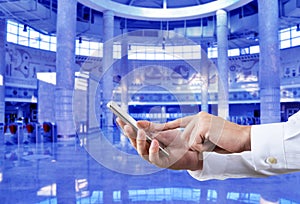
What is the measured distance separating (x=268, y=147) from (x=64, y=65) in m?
11.0

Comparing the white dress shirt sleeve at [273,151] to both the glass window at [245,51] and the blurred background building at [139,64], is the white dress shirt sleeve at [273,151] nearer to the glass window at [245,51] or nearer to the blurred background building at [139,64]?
the blurred background building at [139,64]

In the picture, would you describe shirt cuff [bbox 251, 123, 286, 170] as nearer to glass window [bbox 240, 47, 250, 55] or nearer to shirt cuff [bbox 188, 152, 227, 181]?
shirt cuff [bbox 188, 152, 227, 181]

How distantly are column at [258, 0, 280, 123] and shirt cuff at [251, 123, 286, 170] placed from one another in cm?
1049

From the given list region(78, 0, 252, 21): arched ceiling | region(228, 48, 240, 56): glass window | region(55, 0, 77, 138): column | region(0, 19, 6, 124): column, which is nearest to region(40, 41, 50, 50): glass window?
region(0, 19, 6, 124): column

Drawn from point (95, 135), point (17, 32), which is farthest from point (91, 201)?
point (17, 32)

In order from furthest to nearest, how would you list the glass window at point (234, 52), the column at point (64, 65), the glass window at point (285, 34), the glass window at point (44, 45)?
the glass window at point (234, 52)
the glass window at point (44, 45)
the glass window at point (285, 34)
the column at point (64, 65)

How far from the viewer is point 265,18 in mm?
11203

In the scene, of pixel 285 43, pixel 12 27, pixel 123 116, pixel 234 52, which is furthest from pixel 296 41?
pixel 123 116

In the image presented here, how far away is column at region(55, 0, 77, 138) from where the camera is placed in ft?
36.2

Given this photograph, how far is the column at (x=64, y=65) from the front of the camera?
36.2 ft

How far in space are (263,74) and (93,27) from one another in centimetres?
1340

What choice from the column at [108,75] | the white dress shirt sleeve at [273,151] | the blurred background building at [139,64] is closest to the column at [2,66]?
the blurred background building at [139,64]

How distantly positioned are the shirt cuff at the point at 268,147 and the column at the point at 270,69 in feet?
34.4

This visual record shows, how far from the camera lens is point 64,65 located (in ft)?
36.5
